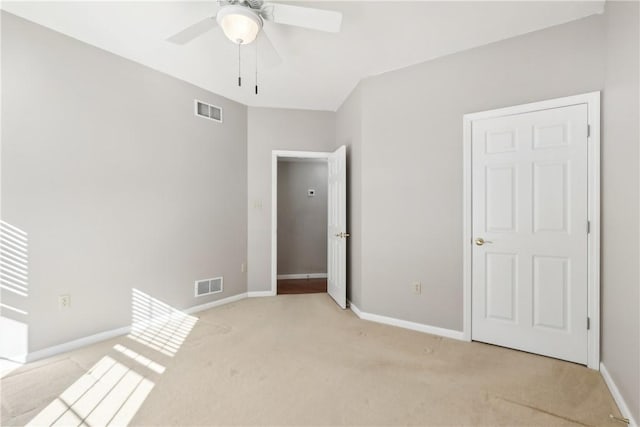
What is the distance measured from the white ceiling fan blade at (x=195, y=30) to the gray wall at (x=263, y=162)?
86.2 inches

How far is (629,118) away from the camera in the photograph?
177cm

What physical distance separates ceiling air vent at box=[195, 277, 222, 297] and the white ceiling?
2322 millimetres

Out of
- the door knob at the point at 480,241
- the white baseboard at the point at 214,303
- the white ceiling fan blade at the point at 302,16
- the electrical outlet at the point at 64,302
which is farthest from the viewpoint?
the white baseboard at the point at 214,303

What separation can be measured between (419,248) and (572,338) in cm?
132

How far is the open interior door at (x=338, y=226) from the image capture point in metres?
3.74

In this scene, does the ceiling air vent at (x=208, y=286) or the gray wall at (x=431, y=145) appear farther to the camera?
the ceiling air vent at (x=208, y=286)

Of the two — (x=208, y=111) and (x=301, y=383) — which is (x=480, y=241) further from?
(x=208, y=111)

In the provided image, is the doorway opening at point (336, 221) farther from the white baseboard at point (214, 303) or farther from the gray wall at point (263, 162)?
the white baseboard at point (214, 303)

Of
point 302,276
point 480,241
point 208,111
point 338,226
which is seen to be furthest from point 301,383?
point 302,276

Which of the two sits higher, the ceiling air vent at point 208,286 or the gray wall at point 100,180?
the gray wall at point 100,180

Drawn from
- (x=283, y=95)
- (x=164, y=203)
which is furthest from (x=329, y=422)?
(x=283, y=95)

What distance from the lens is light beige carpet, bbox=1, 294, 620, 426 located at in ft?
5.67

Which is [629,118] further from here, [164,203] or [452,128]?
[164,203]

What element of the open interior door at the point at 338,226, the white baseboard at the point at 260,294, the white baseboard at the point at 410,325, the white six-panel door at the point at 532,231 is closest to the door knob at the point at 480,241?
the white six-panel door at the point at 532,231
